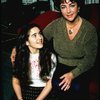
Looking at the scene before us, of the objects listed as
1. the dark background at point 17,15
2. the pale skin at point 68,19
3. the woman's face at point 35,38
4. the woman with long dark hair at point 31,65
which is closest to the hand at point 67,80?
the pale skin at point 68,19

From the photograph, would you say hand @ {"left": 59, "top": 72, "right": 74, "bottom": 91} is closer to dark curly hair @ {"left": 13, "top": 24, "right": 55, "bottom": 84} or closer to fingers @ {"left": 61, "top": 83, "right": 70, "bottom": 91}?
fingers @ {"left": 61, "top": 83, "right": 70, "bottom": 91}

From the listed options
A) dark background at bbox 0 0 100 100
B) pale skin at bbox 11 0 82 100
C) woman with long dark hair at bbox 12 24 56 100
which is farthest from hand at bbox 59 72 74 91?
dark background at bbox 0 0 100 100

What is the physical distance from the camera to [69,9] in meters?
1.26

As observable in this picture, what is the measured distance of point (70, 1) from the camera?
49.3 inches

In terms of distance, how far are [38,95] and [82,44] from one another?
40cm

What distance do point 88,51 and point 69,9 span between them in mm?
255

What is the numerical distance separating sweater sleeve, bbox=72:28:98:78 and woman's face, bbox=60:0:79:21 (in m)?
0.13

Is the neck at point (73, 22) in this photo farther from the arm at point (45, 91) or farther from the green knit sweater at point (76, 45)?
the arm at point (45, 91)

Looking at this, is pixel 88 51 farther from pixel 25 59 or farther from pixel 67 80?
pixel 25 59

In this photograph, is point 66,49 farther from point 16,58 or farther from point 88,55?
point 16,58

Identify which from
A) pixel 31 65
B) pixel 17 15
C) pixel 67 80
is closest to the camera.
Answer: pixel 67 80

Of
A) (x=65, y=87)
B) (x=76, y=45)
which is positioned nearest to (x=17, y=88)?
(x=65, y=87)

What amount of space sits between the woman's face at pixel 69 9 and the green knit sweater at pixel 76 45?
0.21 feet

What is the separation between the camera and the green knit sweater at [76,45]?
1.24 meters
